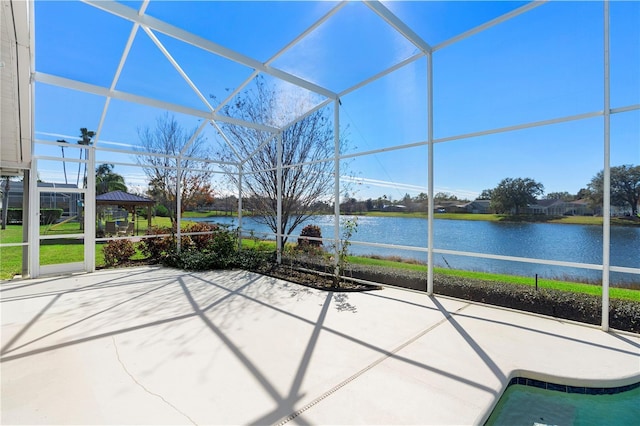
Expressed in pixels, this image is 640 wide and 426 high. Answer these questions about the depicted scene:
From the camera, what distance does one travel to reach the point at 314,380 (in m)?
2.33

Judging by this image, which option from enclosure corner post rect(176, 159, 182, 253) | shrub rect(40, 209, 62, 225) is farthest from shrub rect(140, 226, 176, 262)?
shrub rect(40, 209, 62, 225)

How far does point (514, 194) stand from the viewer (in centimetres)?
512

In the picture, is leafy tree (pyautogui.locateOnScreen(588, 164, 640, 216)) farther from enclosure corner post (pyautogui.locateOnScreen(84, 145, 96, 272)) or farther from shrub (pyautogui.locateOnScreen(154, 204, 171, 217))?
shrub (pyautogui.locateOnScreen(154, 204, 171, 217))

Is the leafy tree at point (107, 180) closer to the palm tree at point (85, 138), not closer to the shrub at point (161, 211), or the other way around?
the palm tree at point (85, 138)

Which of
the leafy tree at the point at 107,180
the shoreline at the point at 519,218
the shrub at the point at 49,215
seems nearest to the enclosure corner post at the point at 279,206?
the shoreline at the point at 519,218

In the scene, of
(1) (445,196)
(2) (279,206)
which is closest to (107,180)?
(2) (279,206)

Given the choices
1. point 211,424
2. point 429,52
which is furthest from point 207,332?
point 429,52

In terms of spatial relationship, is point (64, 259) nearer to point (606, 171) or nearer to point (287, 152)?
point (287, 152)

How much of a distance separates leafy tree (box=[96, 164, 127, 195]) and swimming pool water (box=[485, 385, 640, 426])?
8240mm

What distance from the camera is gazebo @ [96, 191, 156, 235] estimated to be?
6688 mm

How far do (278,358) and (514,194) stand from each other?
4.97m

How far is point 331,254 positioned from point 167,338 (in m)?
3.65

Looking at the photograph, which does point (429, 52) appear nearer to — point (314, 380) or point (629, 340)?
point (629, 340)

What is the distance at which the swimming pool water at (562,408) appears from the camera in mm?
2141
